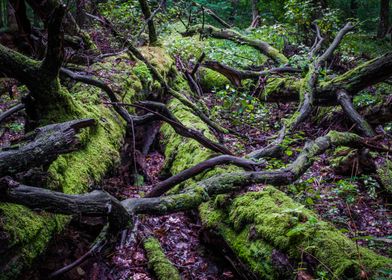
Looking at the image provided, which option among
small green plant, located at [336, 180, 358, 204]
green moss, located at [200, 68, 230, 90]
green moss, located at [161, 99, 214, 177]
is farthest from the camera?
green moss, located at [200, 68, 230, 90]

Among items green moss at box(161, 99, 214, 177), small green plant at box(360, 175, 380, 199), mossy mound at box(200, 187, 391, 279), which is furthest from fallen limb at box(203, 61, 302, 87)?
mossy mound at box(200, 187, 391, 279)

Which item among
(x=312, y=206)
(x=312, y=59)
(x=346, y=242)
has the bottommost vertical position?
(x=312, y=206)

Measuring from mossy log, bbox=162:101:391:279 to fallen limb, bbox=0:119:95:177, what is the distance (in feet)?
5.85

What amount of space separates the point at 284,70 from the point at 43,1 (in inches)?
245

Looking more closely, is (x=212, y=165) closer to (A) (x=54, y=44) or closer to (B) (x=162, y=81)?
(A) (x=54, y=44)

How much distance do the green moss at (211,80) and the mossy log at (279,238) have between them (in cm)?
632

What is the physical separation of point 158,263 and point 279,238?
4.47 feet

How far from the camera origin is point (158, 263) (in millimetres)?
3430

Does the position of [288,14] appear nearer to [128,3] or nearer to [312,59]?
[312,59]

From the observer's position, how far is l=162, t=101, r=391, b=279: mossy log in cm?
259

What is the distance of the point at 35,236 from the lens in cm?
252

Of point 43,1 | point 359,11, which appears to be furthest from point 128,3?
point 359,11

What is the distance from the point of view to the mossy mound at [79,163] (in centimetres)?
234

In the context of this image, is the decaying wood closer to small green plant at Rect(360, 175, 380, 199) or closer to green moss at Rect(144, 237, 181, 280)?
green moss at Rect(144, 237, 181, 280)
